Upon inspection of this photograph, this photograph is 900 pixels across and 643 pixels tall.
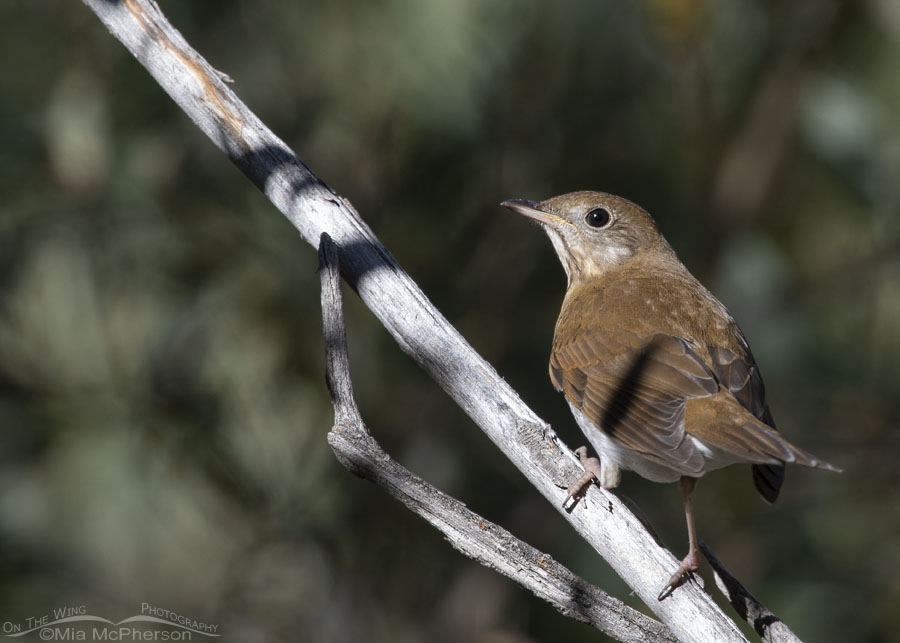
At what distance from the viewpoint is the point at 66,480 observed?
5086 mm

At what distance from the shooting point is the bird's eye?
4574 mm

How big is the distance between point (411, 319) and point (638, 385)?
970 millimetres

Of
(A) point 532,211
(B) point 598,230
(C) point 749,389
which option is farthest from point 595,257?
(C) point 749,389

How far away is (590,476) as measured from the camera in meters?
3.00

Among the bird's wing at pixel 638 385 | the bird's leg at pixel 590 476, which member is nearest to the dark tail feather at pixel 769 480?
the bird's wing at pixel 638 385

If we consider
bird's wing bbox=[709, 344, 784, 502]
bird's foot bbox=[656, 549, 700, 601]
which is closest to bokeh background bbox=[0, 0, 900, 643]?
bird's wing bbox=[709, 344, 784, 502]

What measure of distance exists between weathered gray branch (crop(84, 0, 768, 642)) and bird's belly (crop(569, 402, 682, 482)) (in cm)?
49

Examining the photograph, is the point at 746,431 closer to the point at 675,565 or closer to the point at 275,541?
the point at 675,565

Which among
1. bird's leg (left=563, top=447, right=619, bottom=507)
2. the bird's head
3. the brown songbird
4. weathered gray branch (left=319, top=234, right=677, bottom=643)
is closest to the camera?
weathered gray branch (left=319, top=234, right=677, bottom=643)

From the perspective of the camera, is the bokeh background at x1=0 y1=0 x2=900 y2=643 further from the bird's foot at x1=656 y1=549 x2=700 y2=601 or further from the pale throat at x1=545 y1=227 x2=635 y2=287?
the bird's foot at x1=656 y1=549 x2=700 y2=601

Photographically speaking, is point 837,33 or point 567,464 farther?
point 837,33

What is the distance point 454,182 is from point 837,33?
2.33 m

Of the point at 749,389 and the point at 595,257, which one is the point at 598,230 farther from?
the point at 749,389

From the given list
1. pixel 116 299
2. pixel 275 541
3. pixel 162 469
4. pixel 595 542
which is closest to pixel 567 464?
pixel 595 542
